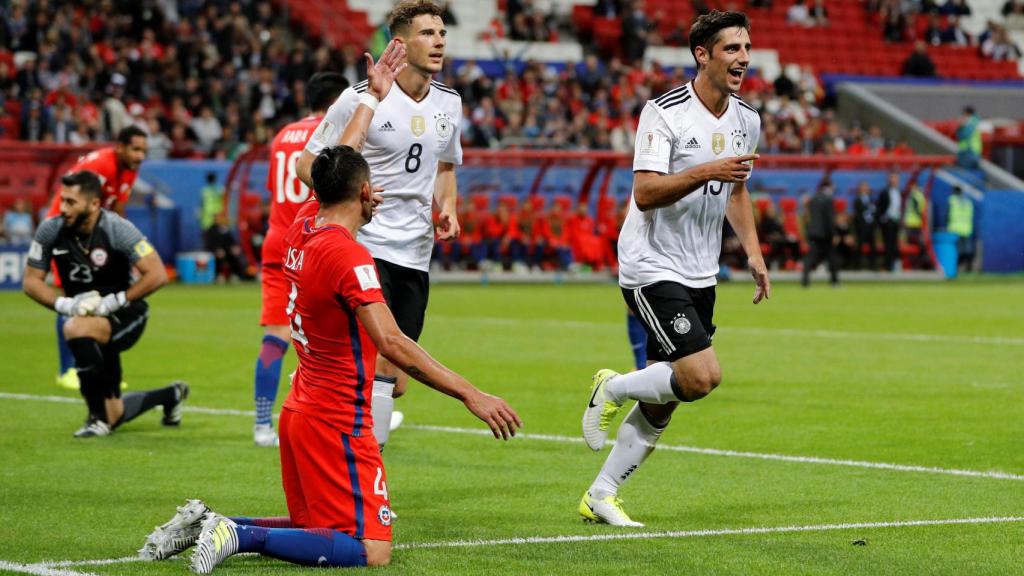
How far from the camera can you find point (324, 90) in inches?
407

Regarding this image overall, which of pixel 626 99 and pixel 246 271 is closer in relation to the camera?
pixel 246 271

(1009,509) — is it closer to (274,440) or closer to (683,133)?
(683,133)

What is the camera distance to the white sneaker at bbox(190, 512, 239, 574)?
5.97 m

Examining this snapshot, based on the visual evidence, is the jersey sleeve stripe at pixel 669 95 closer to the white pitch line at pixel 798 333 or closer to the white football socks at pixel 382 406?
the white football socks at pixel 382 406

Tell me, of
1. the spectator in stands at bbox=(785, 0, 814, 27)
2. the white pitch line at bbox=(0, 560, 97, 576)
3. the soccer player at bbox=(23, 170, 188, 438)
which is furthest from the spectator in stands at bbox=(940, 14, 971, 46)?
the white pitch line at bbox=(0, 560, 97, 576)

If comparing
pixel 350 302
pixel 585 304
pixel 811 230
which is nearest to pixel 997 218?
pixel 811 230

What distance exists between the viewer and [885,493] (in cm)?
823

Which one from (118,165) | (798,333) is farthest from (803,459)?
(798,333)

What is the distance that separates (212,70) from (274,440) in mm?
24501

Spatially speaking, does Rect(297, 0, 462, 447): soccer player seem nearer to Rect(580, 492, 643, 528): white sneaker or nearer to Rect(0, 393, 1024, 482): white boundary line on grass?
Rect(580, 492, 643, 528): white sneaker

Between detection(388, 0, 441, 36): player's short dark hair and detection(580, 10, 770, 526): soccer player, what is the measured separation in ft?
4.27

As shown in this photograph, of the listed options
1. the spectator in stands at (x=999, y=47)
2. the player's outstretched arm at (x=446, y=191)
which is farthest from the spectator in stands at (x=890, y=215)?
the player's outstretched arm at (x=446, y=191)

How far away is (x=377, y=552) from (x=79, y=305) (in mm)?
4948

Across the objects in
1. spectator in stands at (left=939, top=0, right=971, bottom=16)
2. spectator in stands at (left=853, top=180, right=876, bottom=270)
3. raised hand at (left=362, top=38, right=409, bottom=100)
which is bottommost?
spectator in stands at (left=853, top=180, right=876, bottom=270)
